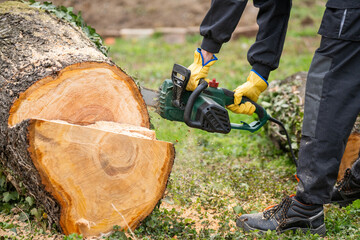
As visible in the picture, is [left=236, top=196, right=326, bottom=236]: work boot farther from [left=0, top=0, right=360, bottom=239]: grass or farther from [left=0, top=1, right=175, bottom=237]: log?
[left=0, top=1, right=175, bottom=237]: log

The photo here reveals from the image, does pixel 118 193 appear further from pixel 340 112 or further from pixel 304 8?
pixel 304 8

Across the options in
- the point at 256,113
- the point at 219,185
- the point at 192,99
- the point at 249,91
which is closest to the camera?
the point at 192,99

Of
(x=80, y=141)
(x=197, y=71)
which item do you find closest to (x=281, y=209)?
(x=197, y=71)

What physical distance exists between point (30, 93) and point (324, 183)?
1.74 m

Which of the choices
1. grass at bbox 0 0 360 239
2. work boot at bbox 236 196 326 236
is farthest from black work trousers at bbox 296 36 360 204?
grass at bbox 0 0 360 239

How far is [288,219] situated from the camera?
257cm

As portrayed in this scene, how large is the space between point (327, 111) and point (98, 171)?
4.30ft

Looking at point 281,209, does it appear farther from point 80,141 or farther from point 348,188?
point 80,141

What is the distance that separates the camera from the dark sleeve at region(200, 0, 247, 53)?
2521mm

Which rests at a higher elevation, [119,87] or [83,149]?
[119,87]

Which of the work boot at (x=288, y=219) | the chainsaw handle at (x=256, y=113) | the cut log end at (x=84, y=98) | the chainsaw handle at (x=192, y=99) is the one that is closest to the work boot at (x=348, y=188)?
the work boot at (x=288, y=219)

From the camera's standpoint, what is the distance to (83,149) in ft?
7.13

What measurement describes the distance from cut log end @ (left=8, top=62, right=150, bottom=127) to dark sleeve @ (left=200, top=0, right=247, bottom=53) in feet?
1.86

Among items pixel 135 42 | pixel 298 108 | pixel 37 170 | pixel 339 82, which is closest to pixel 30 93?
pixel 37 170
